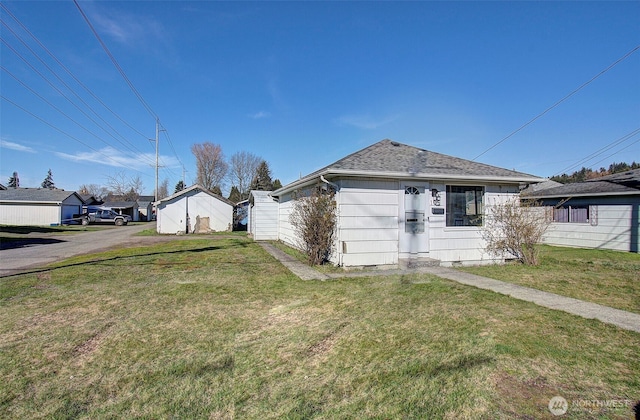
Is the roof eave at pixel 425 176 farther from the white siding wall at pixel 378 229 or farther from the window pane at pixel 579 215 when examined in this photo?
the window pane at pixel 579 215

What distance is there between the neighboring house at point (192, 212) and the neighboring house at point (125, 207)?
26.0m

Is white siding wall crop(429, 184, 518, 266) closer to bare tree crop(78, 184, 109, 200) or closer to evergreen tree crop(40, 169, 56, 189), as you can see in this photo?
bare tree crop(78, 184, 109, 200)

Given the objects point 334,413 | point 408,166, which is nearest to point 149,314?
point 334,413

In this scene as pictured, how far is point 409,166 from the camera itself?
884 centimetres

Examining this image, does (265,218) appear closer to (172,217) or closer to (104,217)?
(172,217)

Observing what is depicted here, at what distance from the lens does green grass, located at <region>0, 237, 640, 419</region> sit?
8.41ft

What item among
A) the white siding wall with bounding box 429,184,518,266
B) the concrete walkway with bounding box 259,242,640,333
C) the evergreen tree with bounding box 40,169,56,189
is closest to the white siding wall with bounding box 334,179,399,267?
the concrete walkway with bounding box 259,242,640,333

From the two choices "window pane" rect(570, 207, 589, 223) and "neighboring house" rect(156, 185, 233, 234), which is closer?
"window pane" rect(570, 207, 589, 223)

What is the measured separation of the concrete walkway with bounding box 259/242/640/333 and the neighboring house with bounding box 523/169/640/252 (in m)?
5.99

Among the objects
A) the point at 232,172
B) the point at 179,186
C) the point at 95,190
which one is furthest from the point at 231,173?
the point at 95,190

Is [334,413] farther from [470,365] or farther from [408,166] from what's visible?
[408,166]

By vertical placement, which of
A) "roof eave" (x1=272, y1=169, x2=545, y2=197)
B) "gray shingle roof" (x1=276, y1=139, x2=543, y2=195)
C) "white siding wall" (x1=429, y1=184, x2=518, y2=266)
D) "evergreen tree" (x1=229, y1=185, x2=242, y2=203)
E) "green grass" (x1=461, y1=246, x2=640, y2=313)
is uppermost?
"evergreen tree" (x1=229, y1=185, x2=242, y2=203)

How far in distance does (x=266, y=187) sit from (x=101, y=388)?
1797 inches

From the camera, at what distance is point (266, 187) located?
1882 inches
